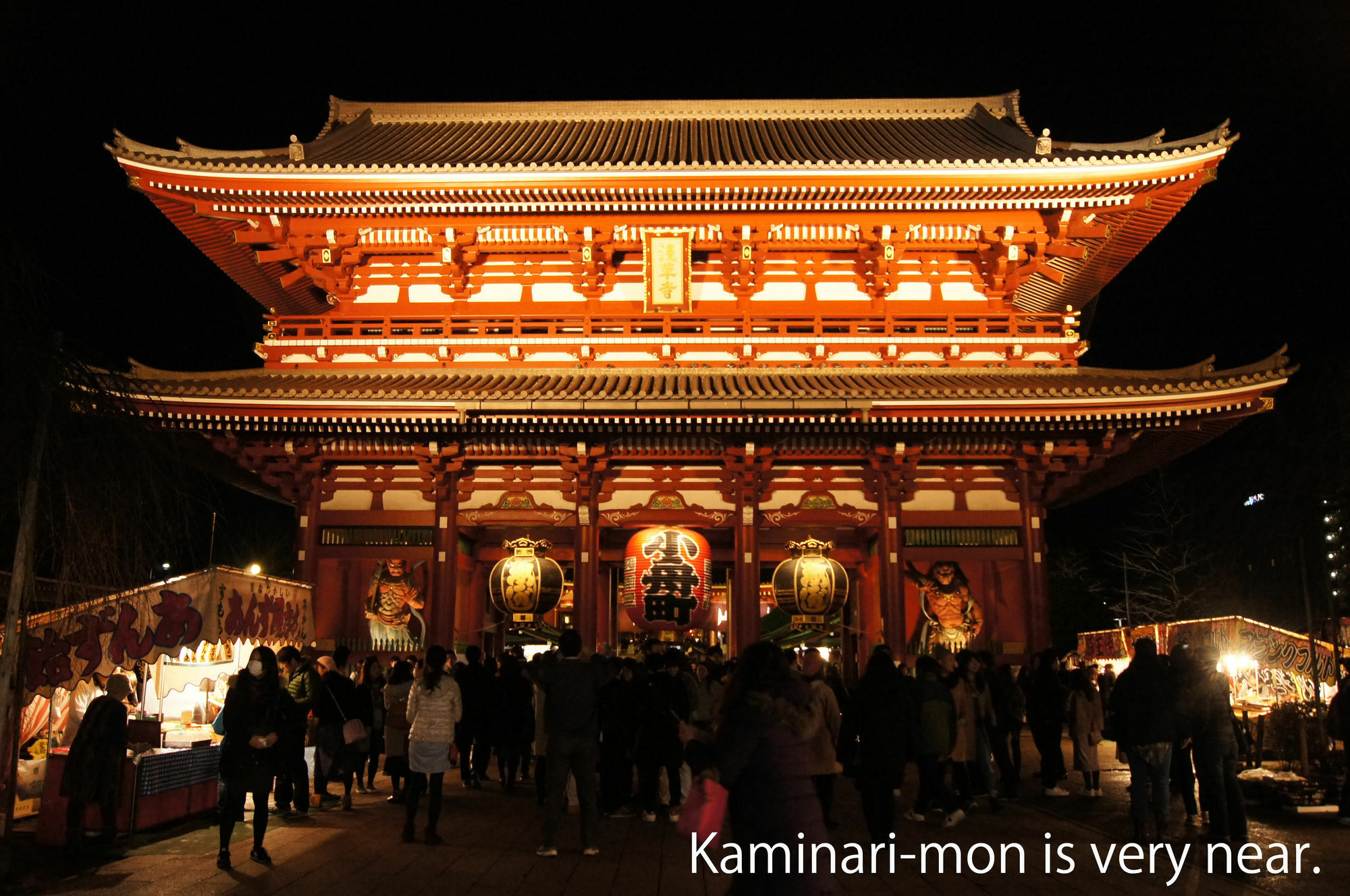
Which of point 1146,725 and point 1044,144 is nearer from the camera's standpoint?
point 1146,725

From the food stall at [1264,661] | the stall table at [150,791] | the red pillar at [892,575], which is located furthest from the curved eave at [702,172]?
the stall table at [150,791]

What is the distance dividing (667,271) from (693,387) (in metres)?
2.79

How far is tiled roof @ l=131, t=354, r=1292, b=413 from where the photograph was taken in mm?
15750

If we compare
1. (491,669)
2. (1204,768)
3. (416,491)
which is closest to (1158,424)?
(1204,768)

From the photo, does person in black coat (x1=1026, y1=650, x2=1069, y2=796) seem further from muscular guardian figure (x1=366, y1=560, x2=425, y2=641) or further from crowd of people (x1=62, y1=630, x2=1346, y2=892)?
muscular guardian figure (x1=366, y1=560, x2=425, y2=641)

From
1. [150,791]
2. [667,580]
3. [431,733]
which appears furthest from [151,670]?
[667,580]

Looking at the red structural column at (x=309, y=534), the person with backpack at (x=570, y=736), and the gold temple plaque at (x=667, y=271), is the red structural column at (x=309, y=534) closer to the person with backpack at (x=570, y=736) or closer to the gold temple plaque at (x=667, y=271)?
the gold temple plaque at (x=667, y=271)

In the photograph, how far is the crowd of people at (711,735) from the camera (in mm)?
5016

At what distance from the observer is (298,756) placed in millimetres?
10867

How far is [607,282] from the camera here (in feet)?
62.9

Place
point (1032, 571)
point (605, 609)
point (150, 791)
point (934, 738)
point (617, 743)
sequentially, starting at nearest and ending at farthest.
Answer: point (934, 738)
point (150, 791)
point (617, 743)
point (1032, 571)
point (605, 609)

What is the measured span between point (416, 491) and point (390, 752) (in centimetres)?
713

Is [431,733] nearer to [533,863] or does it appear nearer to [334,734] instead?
[533,863]

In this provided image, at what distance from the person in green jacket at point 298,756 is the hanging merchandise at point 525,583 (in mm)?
5784
